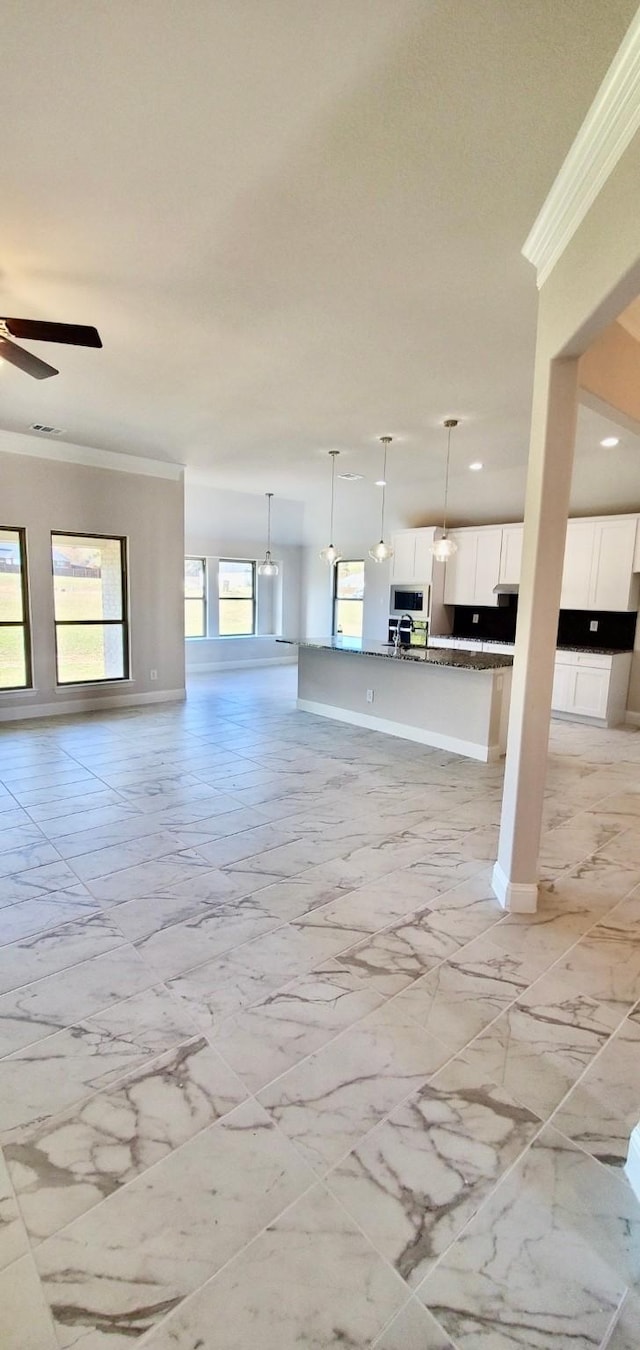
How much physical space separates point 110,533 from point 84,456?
831 millimetres

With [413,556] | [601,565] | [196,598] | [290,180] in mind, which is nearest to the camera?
[290,180]

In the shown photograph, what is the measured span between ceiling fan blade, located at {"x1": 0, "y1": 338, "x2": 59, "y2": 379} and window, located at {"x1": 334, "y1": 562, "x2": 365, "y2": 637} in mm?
7214

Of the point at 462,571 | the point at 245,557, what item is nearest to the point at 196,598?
the point at 245,557

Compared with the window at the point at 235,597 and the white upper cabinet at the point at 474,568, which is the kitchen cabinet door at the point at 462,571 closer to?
the white upper cabinet at the point at 474,568

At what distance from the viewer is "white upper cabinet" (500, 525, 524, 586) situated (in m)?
7.25

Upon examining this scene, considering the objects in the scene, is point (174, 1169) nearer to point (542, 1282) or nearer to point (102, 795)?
point (542, 1282)

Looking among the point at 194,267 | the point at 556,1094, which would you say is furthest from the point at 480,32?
the point at 556,1094

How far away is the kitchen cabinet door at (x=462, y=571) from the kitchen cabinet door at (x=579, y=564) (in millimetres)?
1364

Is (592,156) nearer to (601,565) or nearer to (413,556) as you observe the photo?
(601,565)

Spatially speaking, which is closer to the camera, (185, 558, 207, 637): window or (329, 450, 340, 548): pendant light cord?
(329, 450, 340, 548): pendant light cord

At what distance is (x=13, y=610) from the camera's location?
5898mm

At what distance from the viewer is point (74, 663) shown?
21.2 feet

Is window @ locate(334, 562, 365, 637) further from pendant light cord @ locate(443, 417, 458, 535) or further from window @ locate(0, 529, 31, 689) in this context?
window @ locate(0, 529, 31, 689)

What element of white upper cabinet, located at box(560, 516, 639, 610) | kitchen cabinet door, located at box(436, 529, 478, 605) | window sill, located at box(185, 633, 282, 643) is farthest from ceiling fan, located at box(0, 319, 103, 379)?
window sill, located at box(185, 633, 282, 643)
